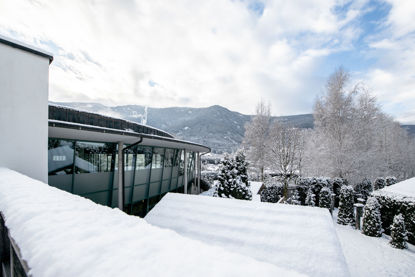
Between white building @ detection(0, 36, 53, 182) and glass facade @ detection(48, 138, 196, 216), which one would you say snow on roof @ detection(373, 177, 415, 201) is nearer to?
glass facade @ detection(48, 138, 196, 216)

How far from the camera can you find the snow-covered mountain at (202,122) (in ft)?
318

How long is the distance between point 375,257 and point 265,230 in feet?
25.5

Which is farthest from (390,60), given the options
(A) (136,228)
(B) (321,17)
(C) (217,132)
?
(C) (217,132)

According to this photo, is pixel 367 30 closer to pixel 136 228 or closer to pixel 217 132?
pixel 136 228

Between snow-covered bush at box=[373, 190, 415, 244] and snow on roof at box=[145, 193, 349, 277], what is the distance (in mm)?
9668

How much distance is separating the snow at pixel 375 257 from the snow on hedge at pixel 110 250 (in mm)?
8459

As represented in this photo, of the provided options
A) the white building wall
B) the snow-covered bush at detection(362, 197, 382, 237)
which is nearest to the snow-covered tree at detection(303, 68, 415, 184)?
the snow-covered bush at detection(362, 197, 382, 237)

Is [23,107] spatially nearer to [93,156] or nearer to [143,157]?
[93,156]

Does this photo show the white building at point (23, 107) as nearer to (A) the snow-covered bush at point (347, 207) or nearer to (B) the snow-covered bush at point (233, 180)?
(B) the snow-covered bush at point (233, 180)

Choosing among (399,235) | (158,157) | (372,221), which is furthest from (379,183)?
Result: (158,157)

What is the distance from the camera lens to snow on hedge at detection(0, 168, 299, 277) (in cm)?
100

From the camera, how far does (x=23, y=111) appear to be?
14.7 feet

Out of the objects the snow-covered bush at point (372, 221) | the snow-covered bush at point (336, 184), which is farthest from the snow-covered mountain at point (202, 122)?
the snow-covered bush at point (372, 221)

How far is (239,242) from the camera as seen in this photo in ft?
A: 11.9
